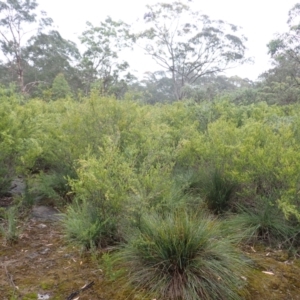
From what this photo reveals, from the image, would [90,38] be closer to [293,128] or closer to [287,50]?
[287,50]

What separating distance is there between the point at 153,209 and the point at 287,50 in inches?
512

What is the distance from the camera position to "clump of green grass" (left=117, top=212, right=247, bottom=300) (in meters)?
2.75

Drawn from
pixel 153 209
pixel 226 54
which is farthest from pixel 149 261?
pixel 226 54

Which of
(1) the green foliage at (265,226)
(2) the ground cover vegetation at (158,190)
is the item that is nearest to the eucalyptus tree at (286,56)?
(2) the ground cover vegetation at (158,190)

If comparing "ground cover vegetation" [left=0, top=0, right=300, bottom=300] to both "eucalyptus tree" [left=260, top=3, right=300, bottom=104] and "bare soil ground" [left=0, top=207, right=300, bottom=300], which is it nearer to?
"bare soil ground" [left=0, top=207, right=300, bottom=300]

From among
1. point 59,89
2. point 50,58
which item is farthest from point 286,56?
point 50,58

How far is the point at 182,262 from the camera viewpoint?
2.91 m

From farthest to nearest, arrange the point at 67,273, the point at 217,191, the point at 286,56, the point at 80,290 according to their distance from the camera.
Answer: the point at 286,56 < the point at 217,191 < the point at 67,273 < the point at 80,290

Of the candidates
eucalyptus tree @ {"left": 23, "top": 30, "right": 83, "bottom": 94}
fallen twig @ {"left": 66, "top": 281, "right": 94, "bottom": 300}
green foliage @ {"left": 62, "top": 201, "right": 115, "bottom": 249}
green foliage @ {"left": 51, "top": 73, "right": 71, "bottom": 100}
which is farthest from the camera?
eucalyptus tree @ {"left": 23, "top": 30, "right": 83, "bottom": 94}

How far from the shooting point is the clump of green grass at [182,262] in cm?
275

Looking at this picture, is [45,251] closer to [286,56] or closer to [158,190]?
[158,190]

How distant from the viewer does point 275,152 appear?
3.84 m

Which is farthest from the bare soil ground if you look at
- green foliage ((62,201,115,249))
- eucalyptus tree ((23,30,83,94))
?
eucalyptus tree ((23,30,83,94))

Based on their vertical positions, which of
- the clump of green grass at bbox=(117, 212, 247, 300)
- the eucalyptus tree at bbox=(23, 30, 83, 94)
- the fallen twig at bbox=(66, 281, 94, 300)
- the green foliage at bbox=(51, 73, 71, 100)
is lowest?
the fallen twig at bbox=(66, 281, 94, 300)
